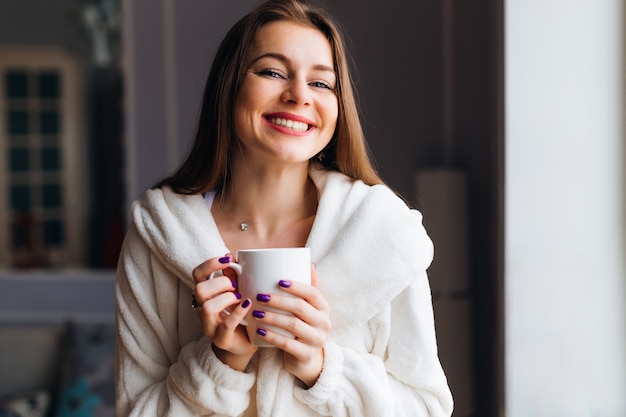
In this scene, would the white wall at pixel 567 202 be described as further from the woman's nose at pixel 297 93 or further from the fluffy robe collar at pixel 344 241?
the woman's nose at pixel 297 93

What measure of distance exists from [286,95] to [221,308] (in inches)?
11.7

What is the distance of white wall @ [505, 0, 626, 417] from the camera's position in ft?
6.76

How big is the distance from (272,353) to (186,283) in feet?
0.54

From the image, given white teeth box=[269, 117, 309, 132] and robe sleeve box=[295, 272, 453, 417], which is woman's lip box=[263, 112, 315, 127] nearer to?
white teeth box=[269, 117, 309, 132]

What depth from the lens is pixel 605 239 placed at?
2.08 m

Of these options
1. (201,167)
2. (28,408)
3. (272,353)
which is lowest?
(28,408)

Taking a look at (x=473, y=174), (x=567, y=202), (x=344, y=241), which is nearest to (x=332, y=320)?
(x=344, y=241)

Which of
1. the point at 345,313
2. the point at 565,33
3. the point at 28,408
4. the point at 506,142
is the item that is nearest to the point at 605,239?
the point at 506,142

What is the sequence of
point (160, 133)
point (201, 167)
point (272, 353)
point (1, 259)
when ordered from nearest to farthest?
point (272, 353)
point (201, 167)
point (160, 133)
point (1, 259)

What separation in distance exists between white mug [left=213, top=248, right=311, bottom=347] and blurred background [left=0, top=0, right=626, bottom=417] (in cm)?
143

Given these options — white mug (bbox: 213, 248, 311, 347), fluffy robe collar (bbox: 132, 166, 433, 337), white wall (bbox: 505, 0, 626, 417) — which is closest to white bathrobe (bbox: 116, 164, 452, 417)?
fluffy robe collar (bbox: 132, 166, 433, 337)

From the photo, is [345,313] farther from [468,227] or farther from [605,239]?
[468,227]

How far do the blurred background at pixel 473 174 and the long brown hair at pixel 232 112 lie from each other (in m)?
1.17

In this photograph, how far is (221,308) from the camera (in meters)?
0.90
